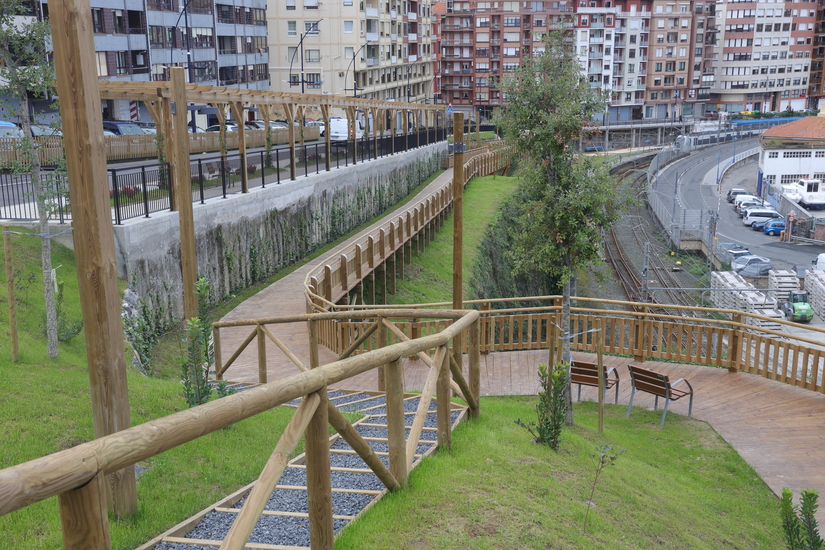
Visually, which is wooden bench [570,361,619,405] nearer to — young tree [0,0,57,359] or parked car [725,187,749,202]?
young tree [0,0,57,359]

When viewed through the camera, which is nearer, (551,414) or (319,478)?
(319,478)

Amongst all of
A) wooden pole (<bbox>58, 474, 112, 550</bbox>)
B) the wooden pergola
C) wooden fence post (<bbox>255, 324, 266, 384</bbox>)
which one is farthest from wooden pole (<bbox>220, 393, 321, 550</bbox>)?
wooden fence post (<bbox>255, 324, 266, 384</bbox>)

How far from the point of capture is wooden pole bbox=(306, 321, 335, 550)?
374 centimetres

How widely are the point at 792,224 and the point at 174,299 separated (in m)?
50.4

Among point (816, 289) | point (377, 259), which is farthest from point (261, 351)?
point (816, 289)

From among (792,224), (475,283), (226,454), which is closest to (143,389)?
(226,454)

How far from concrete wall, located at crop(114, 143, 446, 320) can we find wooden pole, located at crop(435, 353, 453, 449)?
9803 mm

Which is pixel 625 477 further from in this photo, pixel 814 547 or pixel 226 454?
pixel 226 454

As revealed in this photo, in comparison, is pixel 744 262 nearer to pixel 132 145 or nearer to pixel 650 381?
pixel 132 145

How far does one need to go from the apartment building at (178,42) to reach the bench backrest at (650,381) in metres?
28.9

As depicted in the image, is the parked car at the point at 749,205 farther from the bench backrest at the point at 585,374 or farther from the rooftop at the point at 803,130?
the bench backrest at the point at 585,374

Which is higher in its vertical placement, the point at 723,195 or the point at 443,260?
the point at 443,260

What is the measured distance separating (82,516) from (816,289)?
41.7 m

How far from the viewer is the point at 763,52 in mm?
109562
